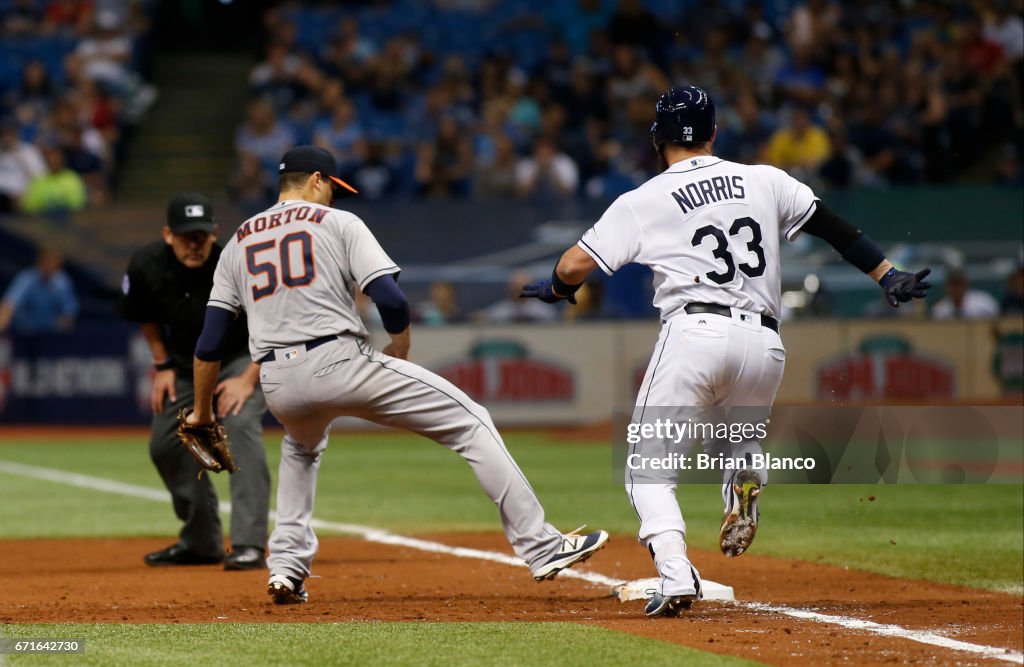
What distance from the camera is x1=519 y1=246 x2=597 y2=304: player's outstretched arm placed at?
6.51 meters

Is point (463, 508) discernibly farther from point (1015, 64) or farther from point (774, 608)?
point (1015, 64)

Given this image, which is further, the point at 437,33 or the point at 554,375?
the point at 437,33

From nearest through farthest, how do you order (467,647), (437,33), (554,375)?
(467,647) → (554,375) → (437,33)

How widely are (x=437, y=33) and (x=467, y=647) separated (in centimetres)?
1992

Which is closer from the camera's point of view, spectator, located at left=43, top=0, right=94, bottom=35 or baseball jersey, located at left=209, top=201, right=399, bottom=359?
baseball jersey, located at left=209, top=201, right=399, bottom=359

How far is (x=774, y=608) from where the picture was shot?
680 centimetres

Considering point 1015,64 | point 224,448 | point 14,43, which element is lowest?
point 224,448

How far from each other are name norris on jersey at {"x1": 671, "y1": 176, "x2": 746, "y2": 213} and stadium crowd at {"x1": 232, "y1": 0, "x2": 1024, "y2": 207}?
43.6 ft

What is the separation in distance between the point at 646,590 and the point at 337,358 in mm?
1781

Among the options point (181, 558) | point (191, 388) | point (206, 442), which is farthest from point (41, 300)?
point (206, 442)

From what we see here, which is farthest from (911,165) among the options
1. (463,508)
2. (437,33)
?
(463,508)

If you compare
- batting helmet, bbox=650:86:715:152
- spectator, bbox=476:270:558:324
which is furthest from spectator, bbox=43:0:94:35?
batting helmet, bbox=650:86:715:152

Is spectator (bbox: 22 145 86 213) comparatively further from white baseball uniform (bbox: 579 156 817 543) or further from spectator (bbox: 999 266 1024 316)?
white baseball uniform (bbox: 579 156 817 543)

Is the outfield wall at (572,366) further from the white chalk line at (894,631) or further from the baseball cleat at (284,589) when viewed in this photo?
the baseball cleat at (284,589)
